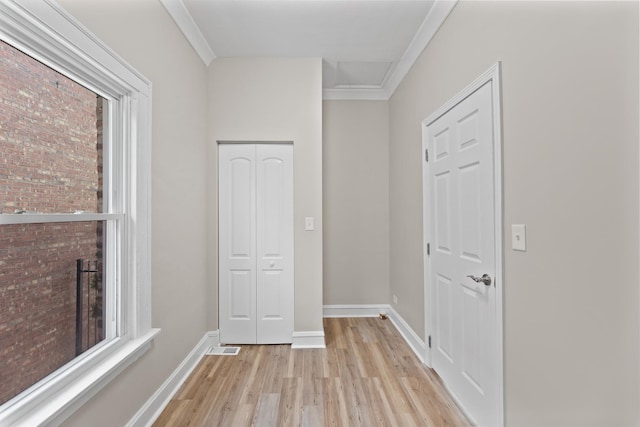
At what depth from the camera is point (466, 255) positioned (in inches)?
77.4

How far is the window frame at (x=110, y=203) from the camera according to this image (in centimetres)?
112

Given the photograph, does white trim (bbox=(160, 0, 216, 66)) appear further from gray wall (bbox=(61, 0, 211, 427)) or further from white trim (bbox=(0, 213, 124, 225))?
white trim (bbox=(0, 213, 124, 225))

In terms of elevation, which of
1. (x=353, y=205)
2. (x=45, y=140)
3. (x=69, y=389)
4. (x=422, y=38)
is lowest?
(x=69, y=389)

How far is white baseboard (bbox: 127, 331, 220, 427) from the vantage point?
179cm

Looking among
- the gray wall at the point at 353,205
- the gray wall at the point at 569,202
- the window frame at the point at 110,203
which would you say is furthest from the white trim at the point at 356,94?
the window frame at the point at 110,203

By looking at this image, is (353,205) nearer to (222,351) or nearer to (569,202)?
(222,351)

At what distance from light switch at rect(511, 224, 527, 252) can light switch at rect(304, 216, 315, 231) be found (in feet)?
5.95

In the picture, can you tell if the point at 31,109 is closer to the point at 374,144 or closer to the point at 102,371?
the point at 102,371

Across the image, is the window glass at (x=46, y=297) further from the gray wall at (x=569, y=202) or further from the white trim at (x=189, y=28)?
the gray wall at (x=569, y=202)

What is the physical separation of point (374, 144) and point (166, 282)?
2768 millimetres

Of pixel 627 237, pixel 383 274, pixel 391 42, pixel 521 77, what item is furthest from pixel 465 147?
pixel 383 274

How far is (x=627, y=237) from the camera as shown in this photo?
0.98 metres

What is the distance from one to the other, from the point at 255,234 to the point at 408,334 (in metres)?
1.77

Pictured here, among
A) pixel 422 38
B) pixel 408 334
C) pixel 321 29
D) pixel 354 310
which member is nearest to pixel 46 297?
pixel 321 29
